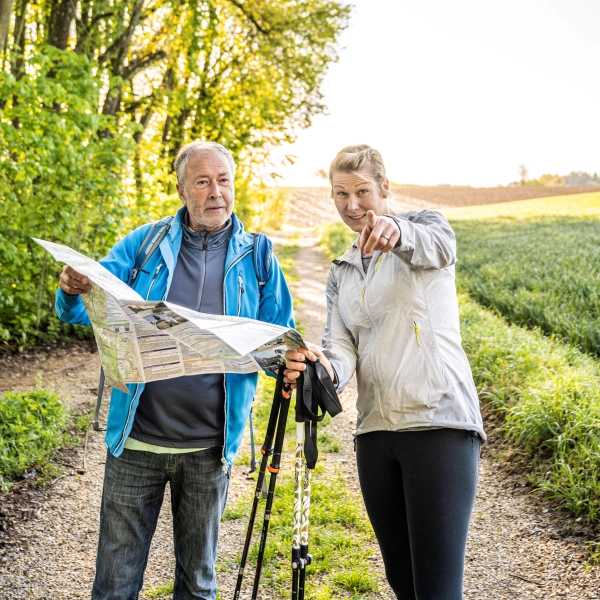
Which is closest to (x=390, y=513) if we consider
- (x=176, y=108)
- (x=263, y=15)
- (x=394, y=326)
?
(x=394, y=326)

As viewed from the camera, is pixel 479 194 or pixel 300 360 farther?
pixel 479 194

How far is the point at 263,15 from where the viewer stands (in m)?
14.8

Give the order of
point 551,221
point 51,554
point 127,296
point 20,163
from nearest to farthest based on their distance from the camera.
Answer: point 127,296
point 51,554
point 20,163
point 551,221

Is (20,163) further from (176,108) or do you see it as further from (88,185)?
(176,108)

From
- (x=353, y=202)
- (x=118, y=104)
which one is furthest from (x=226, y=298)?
(x=118, y=104)

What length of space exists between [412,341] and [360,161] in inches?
30.8

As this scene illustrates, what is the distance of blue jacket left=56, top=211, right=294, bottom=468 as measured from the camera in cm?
262

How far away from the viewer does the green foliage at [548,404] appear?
16.1 ft

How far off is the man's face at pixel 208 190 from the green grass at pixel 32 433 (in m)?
3.24

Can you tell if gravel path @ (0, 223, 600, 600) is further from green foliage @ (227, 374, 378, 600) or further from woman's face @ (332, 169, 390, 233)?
woman's face @ (332, 169, 390, 233)

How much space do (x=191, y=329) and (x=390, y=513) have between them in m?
1.10

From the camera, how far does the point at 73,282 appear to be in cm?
248

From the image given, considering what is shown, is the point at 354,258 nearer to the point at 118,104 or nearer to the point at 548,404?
the point at 548,404

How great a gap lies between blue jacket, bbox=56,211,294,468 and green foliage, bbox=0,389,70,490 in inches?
111
